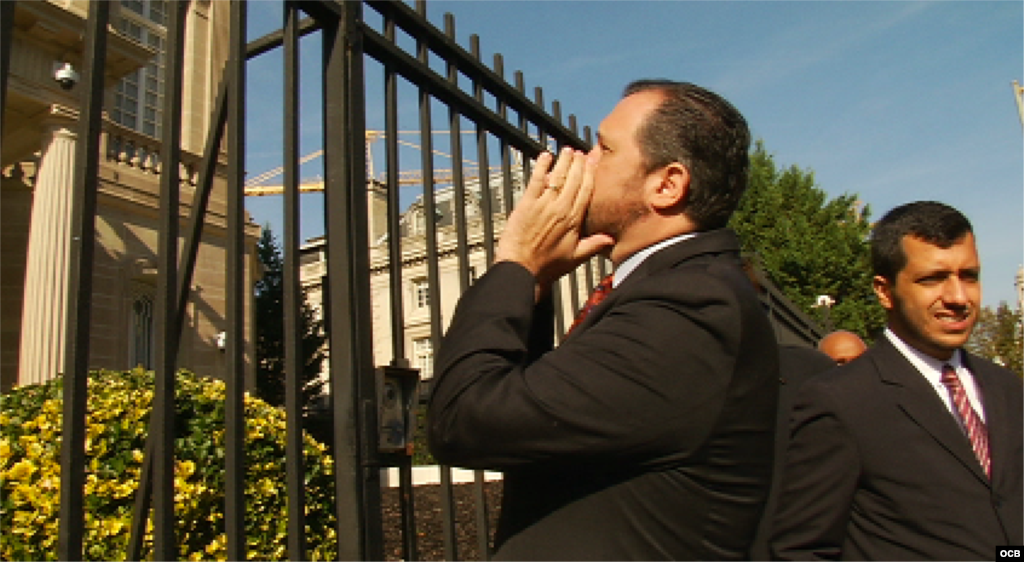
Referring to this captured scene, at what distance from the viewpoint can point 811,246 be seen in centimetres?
2645

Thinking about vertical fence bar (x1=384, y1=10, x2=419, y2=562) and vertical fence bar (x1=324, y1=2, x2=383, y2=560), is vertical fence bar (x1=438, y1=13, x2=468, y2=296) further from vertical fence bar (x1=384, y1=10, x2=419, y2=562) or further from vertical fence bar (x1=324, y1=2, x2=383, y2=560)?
vertical fence bar (x1=324, y1=2, x2=383, y2=560)

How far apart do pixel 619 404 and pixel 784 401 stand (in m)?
1.39

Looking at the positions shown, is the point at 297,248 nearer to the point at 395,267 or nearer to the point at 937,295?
the point at 395,267

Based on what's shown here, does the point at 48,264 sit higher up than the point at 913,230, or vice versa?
the point at 48,264

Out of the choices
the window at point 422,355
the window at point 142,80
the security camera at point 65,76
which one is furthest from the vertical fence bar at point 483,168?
the window at point 422,355

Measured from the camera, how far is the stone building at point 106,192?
11656 millimetres

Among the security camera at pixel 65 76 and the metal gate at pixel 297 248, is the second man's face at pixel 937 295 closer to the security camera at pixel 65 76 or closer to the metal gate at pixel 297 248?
the metal gate at pixel 297 248

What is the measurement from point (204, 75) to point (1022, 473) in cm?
1715

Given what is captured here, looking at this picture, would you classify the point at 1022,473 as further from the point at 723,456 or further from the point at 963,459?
the point at 723,456

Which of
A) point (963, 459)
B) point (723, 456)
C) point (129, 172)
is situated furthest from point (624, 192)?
point (129, 172)

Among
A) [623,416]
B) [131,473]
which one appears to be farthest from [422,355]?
[623,416]

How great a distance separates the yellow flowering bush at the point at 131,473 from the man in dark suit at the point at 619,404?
122 inches

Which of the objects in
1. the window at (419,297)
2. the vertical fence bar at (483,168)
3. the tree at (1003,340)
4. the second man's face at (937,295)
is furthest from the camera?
the window at (419,297)

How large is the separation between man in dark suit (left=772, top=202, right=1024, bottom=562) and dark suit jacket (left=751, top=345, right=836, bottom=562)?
0.05 metres
